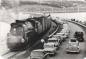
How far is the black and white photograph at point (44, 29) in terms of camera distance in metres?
6.70

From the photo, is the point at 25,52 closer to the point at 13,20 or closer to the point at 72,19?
the point at 13,20

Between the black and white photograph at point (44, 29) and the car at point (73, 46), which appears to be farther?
the car at point (73, 46)

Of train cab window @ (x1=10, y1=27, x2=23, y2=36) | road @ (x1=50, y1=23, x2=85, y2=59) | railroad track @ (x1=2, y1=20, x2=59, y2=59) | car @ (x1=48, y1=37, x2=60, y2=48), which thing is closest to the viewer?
railroad track @ (x1=2, y1=20, x2=59, y2=59)

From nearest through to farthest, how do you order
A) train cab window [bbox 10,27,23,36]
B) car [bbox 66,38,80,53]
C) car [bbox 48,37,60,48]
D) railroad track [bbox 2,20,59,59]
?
railroad track [bbox 2,20,59,59]
train cab window [bbox 10,27,23,36]
car [bbox 66,38,80,53]
car [bbox 48,37,60,48]

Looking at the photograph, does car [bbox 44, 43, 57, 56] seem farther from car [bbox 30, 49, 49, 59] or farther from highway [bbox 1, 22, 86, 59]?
car [bbox 30, 49, 49, 59]

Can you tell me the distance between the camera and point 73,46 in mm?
7711

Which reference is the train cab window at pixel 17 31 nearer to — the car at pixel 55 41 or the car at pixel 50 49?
the car at pixel 50 49

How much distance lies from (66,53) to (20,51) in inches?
51.9

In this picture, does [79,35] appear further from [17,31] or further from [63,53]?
[17,31]

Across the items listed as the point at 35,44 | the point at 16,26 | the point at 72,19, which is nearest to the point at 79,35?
the point at 72,19

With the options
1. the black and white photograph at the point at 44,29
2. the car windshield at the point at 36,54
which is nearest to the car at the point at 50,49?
the black and white photograph at the point at 44,29

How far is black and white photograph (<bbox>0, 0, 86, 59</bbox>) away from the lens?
6695 mm

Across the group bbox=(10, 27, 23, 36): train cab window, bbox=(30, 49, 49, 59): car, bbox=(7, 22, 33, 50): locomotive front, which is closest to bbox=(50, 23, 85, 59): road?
bbox=(30, 49, 49, 59): car

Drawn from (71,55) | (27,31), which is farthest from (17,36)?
(71,55)
